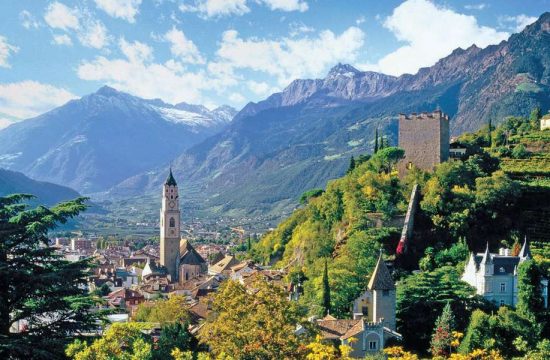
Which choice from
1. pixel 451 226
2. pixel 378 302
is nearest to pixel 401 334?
pixel 378 302

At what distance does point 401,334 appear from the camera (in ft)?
134

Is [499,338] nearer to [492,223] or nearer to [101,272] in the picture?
[492,223]

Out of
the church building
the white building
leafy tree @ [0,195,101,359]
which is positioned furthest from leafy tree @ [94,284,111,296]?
leafy tree @ [0,195,101,359]

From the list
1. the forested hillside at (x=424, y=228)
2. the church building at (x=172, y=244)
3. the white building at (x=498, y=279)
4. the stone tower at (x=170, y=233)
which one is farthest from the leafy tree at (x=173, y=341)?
the stone tower at (x=170, y=233)

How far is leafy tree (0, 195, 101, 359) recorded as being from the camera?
786 inches

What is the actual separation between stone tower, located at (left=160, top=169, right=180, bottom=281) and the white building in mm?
53204

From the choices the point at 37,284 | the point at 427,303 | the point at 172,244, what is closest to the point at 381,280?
the point at 427,303

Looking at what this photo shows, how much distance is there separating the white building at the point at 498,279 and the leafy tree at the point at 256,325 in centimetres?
2175

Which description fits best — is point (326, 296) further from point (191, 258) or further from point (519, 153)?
point (191, 258)

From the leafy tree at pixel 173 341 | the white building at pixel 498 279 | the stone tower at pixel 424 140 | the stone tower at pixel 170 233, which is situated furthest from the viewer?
the stone tower at pixel 170 233

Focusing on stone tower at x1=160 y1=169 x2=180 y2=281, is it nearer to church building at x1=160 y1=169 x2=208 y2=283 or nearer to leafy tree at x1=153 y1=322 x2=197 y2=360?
church building at x1=160 y1=169 x2=208 y2=283

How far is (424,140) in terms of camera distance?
200 ft

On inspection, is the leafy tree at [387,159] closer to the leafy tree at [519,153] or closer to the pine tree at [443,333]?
the leafy tree at [519,153]

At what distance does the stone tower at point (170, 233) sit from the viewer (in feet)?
298
